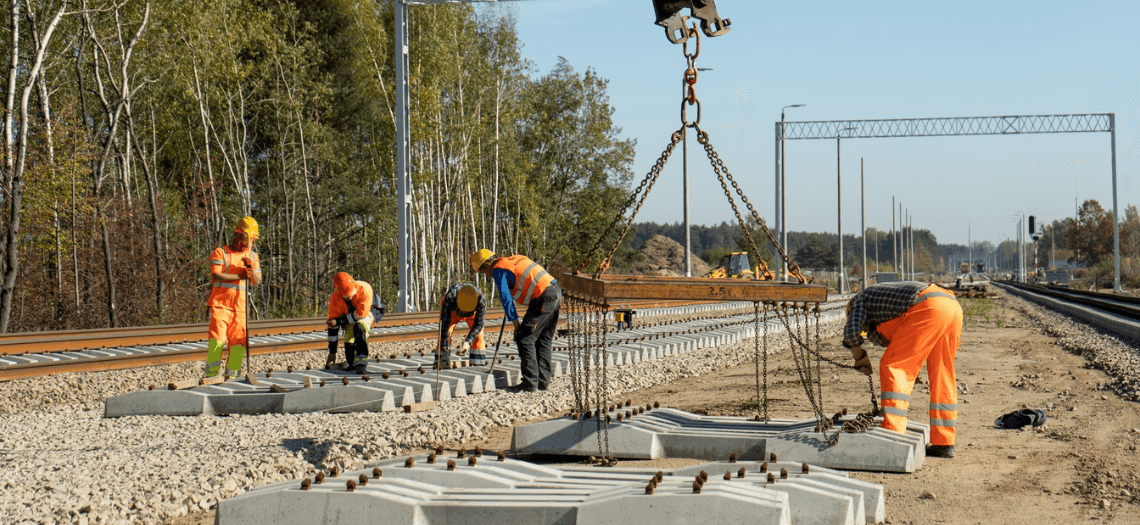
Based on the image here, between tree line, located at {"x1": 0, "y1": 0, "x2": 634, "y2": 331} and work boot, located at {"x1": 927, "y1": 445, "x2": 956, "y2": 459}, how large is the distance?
44.8 feet

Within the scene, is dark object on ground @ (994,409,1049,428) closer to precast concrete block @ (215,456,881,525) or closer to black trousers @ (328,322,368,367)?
precast concrete block @ (215,456,881,525)

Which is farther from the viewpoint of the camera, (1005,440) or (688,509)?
(1005,440)

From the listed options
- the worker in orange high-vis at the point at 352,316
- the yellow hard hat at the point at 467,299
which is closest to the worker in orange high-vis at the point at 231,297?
the worker in orange high-vis at the point at 352,316

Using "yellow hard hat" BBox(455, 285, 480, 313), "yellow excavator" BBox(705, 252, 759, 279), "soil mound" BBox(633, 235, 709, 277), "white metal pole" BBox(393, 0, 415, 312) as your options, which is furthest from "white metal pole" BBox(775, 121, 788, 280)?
"soil mound" BBox(633, 235, 709, 277)

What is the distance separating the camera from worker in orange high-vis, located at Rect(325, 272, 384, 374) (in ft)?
33.2

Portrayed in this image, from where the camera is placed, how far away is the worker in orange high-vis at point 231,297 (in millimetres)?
9469

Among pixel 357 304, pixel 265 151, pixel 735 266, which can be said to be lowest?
pixel 357 304

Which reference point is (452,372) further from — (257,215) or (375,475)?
(257,215)

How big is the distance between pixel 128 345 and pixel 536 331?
5951mm

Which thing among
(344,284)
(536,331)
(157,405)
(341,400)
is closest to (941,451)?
(536,331)

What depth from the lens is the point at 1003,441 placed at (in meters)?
7.32

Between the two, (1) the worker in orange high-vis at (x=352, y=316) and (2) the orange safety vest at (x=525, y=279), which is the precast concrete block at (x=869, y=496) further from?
(1) the worker in orange high-vis at (x=352, y=316)

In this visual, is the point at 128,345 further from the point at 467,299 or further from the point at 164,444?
the point at 164,444

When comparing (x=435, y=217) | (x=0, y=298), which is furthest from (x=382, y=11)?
(x=0, y=298)
